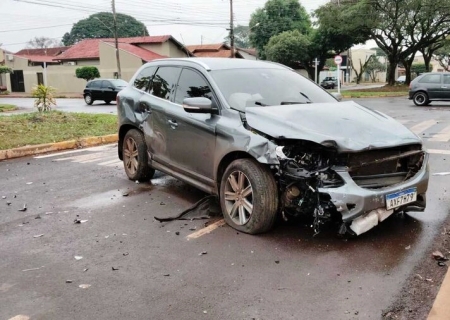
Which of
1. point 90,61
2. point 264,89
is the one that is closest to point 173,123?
point 264,89

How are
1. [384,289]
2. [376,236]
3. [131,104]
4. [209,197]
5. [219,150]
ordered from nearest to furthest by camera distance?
[384,289], [376,236], [219,150], [209,197], [131,104]

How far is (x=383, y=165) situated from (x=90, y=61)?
45085mm

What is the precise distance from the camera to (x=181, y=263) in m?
4.07

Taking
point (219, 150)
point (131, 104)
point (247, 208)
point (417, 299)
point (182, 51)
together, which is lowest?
point (417, 299)

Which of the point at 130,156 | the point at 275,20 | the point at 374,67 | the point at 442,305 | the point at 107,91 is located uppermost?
the point at 275,20

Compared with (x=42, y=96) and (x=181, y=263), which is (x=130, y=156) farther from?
(x=42, y=96)

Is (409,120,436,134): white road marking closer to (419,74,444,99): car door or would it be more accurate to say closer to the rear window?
(419,74,444,99): car door

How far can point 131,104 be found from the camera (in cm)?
672

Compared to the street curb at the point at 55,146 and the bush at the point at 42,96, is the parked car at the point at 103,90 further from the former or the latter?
the street curb at the point at 55,146

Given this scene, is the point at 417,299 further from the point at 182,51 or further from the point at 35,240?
the point at 182,51

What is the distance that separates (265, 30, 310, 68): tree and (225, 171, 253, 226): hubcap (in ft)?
145

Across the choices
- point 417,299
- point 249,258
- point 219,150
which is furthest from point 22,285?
point 417,299

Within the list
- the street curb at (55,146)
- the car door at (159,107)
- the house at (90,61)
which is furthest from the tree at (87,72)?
the car door at (159,107)

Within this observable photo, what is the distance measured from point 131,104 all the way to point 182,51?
137 ft
